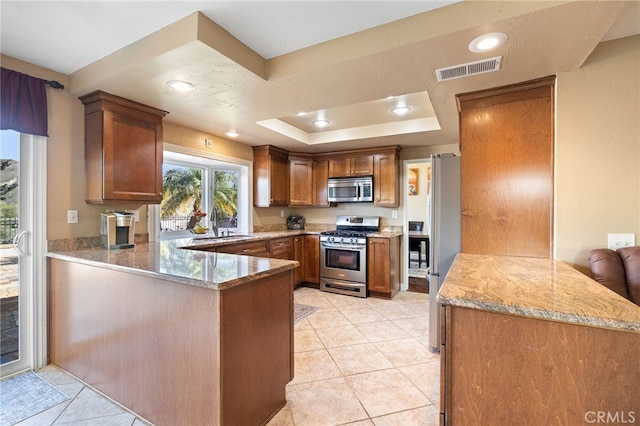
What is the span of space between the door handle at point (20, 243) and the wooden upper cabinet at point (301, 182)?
322 cm

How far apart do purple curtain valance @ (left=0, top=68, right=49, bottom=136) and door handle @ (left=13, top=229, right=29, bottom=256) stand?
0.76 m

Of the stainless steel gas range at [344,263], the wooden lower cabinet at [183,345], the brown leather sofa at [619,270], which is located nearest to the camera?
the wooden lower cabinet at [183,345]

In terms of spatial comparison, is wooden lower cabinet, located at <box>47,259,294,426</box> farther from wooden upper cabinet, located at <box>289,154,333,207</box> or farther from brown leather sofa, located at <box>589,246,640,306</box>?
wooden upper cabinet, located at <box>289,154,333,207</box>

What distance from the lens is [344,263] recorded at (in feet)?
14.2

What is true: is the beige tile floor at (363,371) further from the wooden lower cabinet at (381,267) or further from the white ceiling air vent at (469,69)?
the white ceiling air vent at (469,69)

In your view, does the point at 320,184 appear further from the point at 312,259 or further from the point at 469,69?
the point at 469,69

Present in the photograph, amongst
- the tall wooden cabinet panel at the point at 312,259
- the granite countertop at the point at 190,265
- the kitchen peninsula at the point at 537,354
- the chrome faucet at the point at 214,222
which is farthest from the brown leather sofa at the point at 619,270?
the chrome faucet at the point at 214,222

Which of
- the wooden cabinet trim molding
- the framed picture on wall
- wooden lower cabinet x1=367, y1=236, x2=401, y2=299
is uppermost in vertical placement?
the wooden cabinet trim molding

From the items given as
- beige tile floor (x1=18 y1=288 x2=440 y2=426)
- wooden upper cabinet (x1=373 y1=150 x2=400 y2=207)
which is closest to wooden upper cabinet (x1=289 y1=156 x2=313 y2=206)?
wooden upper cabinet (x1=373 y1=150 x2=400 y2=207)

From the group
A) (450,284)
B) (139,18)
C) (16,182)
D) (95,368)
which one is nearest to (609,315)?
(450,284)

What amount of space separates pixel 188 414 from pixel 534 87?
9.94 feet

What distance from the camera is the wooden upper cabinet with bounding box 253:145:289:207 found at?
4.41 m

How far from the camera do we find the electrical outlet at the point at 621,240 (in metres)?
1.80

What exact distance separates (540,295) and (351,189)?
3499 mm
